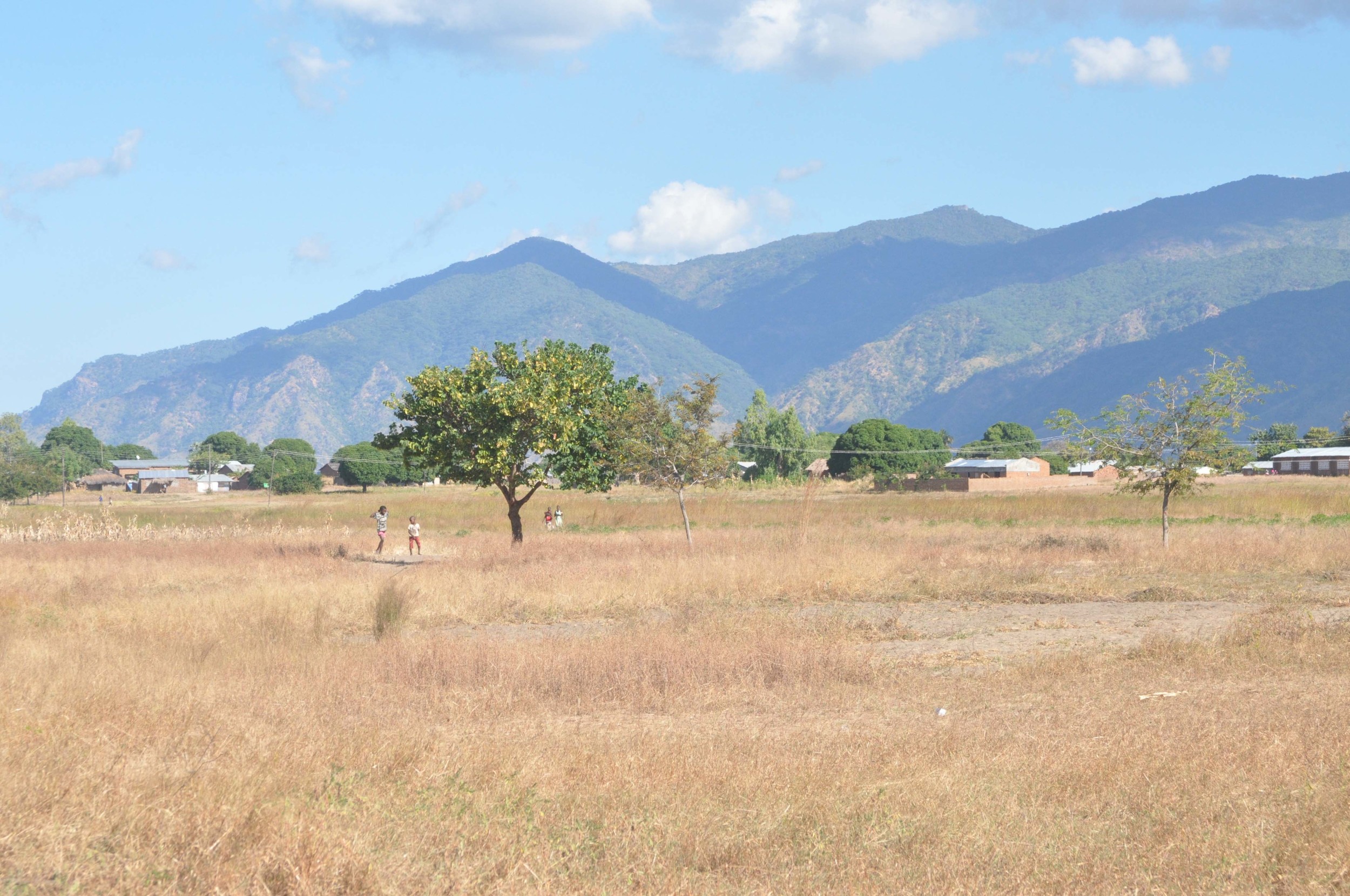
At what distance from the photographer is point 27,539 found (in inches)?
1556

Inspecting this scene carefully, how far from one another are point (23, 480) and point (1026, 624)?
95.9m

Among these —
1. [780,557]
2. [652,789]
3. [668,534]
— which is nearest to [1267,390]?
[780,557]

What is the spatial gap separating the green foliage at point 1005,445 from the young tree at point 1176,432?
116 m

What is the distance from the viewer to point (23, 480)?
93.2 metres

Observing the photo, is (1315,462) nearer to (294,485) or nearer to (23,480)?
(294,485)

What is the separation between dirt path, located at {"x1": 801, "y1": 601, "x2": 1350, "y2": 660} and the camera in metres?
15.4

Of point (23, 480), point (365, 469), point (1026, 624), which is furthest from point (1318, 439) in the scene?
point (1026, 624)

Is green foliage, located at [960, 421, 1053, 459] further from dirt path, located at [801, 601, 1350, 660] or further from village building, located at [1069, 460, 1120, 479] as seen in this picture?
dirt path, located at [801, 601, 1350, 660]

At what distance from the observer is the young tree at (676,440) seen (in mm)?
34625

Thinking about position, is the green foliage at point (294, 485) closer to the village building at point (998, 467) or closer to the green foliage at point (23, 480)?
the green foliage at point (23, 480)

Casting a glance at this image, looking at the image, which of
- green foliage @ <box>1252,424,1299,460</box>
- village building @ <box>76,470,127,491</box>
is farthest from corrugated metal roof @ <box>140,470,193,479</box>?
green foliage @ <box>1252,424,1299,460</box>

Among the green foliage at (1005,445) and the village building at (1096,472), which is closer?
the village building at (1096,472)

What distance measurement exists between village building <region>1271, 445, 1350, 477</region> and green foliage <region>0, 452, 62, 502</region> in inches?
4958

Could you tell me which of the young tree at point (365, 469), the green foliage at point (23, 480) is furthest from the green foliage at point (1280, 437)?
the green foliage at point (23, 480)
